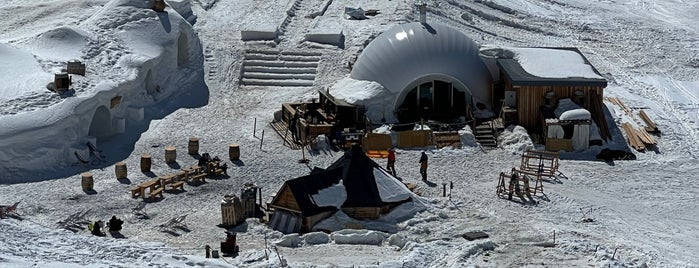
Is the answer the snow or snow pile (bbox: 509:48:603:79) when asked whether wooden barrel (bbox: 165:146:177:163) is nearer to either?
the snow

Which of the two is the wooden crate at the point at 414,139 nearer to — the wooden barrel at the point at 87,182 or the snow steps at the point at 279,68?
the snow steps at the point at 279,68

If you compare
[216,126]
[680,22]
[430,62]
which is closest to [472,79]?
[430,62]

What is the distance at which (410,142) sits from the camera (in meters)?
46.9

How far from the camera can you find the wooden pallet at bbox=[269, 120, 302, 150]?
4712 cm

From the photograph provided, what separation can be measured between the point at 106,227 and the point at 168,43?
57.4 ft

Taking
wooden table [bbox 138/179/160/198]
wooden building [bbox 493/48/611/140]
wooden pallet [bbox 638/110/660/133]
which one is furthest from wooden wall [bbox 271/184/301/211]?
wooden pallet [bbox 638/110/660/133]

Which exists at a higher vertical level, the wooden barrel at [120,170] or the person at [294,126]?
the wooden barrel at [120,170]

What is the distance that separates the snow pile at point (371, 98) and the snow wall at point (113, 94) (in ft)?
24.4

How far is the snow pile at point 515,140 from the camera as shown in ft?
154

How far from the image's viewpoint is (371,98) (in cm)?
4900

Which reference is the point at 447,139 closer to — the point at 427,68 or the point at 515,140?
the point at 515,140

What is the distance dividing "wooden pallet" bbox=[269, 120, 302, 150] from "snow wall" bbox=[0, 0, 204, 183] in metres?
4.98

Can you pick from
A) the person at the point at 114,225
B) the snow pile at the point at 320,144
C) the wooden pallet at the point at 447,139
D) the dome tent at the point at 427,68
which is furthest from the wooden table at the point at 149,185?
the dome tent at the point at 427,68

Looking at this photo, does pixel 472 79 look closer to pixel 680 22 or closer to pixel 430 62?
pixel 430 62
